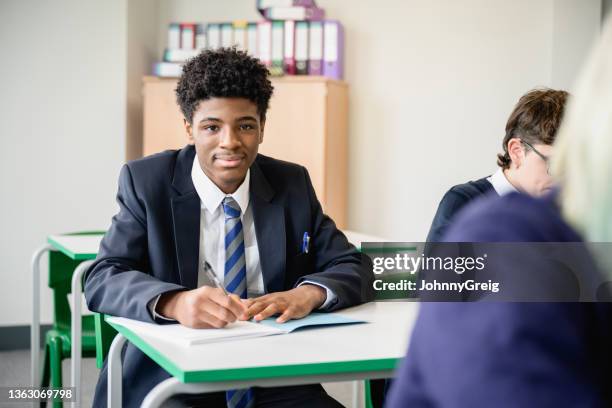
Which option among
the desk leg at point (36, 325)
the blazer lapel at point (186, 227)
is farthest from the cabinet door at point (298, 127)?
the blazer lapel at point (186, 227)

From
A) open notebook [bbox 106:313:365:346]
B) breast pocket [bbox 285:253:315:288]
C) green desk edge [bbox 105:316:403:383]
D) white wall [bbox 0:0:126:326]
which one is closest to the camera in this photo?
green desk edge [bbox 105:316:403:383]

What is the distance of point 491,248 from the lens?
21.5 inches

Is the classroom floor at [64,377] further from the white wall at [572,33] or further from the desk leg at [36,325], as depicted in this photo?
the white wall at [572,33]

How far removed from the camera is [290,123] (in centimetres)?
487

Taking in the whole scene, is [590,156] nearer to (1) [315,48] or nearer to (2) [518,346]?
(2) [518,346]

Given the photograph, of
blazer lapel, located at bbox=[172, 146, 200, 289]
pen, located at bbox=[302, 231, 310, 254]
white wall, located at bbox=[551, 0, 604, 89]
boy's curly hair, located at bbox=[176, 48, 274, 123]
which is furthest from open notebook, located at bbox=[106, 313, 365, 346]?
white wall, located at bbox=[551, 0, 604, 89]

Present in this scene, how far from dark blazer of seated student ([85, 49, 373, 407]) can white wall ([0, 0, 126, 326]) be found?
2.93 m

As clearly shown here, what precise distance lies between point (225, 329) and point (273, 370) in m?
0.27

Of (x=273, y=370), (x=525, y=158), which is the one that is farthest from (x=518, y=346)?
(x=525, y=158)

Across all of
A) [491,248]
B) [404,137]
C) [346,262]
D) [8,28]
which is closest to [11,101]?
[8,28]

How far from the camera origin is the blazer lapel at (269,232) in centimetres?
197

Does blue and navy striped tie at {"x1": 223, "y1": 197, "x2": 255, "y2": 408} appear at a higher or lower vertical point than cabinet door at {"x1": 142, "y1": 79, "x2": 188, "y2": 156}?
lower

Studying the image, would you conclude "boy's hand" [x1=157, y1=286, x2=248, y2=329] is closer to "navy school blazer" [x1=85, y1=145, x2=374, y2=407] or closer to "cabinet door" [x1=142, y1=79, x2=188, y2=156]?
"navy school blazer" [x1=85, y1=145, x2=374, y2=407]

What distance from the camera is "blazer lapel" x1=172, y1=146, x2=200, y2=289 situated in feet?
6.24
